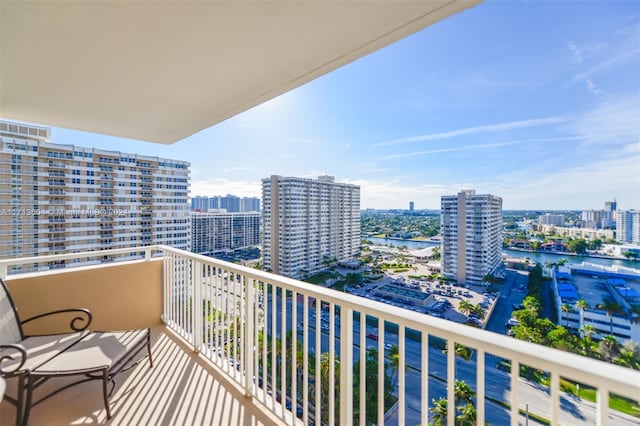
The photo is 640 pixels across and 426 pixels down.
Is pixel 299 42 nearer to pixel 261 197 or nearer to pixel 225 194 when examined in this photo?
pixel 261 197

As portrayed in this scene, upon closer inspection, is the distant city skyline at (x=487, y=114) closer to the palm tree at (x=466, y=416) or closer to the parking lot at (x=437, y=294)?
the parking lot at (x=437, y=294)

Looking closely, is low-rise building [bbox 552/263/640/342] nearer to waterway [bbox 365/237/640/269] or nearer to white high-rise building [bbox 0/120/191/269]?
waterway [bbox 365/237/640/269]

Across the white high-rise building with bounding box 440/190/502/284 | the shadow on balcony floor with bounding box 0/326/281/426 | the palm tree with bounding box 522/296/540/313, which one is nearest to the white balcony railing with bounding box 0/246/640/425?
the shadow on balcony floor with bounding box 0/326/281/426

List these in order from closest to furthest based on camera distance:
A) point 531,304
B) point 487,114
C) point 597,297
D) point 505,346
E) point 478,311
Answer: point 505,346 → point 597,297 → point 531,304 → point 478,311 → point 487,114

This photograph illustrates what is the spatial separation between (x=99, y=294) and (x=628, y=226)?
17.6ft

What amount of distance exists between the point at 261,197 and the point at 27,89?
142 inches

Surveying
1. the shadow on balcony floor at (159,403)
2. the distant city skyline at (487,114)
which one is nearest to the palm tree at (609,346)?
the distant city skyline at (487,114)

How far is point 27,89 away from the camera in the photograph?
97.1 inches

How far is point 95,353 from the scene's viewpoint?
217 centimetres

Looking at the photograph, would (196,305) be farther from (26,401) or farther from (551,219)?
(551,219)

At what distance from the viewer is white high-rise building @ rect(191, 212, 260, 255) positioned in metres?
4.32

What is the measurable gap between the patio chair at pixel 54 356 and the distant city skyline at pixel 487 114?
101 inches

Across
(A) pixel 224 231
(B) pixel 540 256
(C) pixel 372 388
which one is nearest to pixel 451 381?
(C) pixel 372 388

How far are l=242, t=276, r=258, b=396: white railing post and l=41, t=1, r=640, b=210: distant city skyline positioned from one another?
6.25 feet
